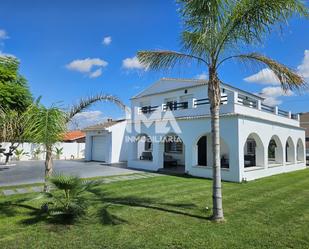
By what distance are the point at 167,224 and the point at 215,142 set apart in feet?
9.87

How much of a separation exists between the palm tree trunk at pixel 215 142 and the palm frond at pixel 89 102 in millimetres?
3725

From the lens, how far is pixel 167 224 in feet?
25.7

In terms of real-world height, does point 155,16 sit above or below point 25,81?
above

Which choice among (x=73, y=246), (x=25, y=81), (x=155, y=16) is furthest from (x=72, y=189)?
(x=25, y=81)

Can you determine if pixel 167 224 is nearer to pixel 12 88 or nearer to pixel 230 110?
pixel 230 110

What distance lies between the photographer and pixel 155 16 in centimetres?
1290

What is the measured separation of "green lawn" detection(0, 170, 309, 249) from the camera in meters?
6.43

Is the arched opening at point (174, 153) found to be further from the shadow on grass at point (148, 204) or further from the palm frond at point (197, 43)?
the palm frond at point (197, 43)

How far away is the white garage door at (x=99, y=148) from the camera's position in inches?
1202

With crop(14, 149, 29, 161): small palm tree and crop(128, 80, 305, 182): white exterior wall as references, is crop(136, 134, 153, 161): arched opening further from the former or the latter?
crop(14, 149, 29, 161): small palm tree

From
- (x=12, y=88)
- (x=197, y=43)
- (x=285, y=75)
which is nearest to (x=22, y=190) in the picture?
(x=12, y=88)

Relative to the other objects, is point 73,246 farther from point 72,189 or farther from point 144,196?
point 144,196

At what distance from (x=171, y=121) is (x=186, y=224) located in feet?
44.6

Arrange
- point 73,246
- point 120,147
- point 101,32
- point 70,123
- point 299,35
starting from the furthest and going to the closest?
point 120,147
point 101,32
point 70,123
point 299,35
point 73,246
